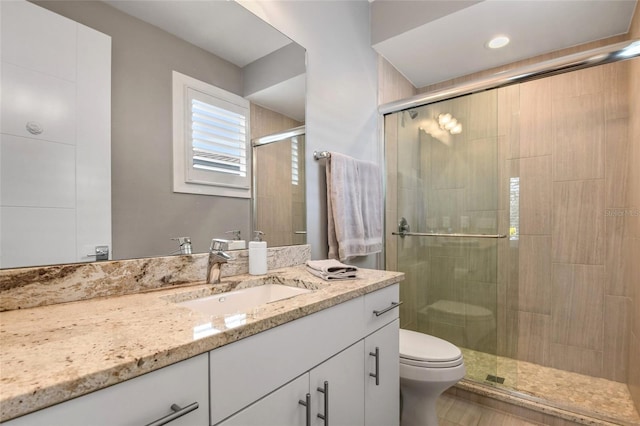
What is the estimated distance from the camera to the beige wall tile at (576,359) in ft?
6.75

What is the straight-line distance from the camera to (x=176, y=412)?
1.73 feet

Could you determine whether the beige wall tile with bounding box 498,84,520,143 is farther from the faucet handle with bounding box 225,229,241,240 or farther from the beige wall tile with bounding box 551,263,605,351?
the faucet handle with bounding box 225,229,241,240

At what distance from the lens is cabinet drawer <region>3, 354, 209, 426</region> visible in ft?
1.39

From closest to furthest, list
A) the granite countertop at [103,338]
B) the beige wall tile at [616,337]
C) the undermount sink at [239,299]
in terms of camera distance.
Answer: the granite countertop at [103,338]
the undermount sink at [239,299]
the beige wall tile at [616,337]

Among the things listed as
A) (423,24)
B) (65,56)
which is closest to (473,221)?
(423,24)

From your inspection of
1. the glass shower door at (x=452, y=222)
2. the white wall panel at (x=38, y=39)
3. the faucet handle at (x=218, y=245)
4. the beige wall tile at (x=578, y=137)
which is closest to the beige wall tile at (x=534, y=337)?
the glass shower door at (x=452, y=222)

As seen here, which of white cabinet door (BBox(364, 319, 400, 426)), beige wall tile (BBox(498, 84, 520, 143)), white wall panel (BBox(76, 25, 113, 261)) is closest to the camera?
white wall panel (BBox(76, 25, 113, 261))

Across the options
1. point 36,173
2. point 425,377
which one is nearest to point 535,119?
point 425,377

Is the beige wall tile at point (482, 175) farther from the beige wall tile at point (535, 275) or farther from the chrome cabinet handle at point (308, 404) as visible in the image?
the chrome cabinet handle at point (308, 404)

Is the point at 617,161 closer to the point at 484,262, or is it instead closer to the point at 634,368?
the point at 484,262

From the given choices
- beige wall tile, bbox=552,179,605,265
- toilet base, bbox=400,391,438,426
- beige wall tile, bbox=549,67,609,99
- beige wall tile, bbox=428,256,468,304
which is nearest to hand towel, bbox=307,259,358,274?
toilet base, bbox=400,391,438,426

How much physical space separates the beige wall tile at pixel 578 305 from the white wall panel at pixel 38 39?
288cm

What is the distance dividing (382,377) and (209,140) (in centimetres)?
115

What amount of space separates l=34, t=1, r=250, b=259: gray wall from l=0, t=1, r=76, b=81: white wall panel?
0.04 m
